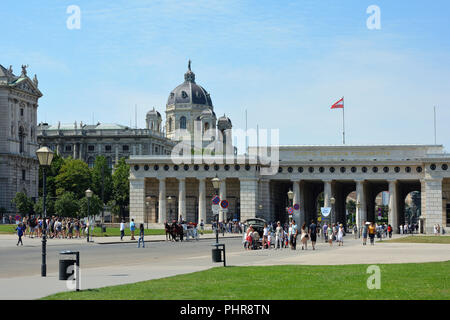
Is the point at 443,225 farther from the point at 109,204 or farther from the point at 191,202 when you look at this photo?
the point at 109,204

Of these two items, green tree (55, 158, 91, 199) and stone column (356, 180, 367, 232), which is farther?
green tree (55, 158, 91, 199)

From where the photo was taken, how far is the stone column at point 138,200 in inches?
4584

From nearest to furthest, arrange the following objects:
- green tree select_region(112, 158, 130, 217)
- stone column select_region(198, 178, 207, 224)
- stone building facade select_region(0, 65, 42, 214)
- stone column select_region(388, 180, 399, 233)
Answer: stone column select_region(388, 180, 399, 233) < stone column select_region(198, 178, 207, 224) < stone building facade select_region(0, 65, 42, 214) < green tree select_region(112, 158, 130, 217)

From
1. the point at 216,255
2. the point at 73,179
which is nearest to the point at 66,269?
the point at 216,255

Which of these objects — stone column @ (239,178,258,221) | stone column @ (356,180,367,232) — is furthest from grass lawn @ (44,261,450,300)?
stone column @ (239,178,258,221)

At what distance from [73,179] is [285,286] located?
12010cm

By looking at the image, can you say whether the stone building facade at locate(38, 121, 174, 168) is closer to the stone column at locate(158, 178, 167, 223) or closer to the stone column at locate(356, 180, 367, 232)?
the stone column at locate(158, 178, 167, 223)

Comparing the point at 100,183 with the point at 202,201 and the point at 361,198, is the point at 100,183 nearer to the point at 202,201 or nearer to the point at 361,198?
the point at 202,201

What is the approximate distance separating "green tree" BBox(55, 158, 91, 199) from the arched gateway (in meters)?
23.7

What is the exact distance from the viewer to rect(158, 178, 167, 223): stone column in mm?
114750

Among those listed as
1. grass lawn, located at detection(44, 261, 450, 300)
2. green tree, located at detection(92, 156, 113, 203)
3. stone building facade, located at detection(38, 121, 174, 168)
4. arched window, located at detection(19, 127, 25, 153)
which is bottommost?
grass lawn, located at detection(44, 261, 450, 300)

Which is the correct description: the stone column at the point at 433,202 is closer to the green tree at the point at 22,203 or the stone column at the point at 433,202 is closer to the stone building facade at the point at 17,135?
the green tree at the point at 22,203

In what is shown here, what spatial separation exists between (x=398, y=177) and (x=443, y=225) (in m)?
9.21

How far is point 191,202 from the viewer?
11919 cm
